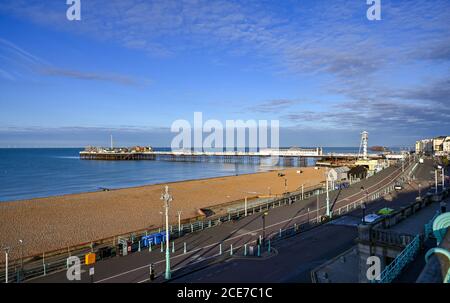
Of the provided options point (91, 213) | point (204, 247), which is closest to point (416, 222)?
point (204, 247)

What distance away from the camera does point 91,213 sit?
125ft

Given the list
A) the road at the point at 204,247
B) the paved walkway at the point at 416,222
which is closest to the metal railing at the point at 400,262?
the paved walkway at the point at 416,222

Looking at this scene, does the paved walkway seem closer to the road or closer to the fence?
the road

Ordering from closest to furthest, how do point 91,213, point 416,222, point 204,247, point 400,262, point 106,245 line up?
point 400,262
point 416,222
point 204,247
point 106,245
point 91,213

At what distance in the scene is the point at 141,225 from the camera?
32844 millimetres

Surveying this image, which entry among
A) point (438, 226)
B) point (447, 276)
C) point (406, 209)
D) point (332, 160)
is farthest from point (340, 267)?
point (332, 160)

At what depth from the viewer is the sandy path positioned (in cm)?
2853

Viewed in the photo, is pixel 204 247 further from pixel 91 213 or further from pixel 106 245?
pixel 91 213

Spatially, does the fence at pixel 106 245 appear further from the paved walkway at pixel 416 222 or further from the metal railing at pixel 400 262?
the metal railing at pixel 400 262

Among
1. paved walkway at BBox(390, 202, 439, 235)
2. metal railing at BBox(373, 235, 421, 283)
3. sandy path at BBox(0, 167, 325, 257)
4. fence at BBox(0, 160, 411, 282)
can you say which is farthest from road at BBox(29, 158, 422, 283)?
sandy path at BBox(0, 167, 325, 257)

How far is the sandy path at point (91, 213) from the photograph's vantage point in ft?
93.6

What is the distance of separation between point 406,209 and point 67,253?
2045cm
